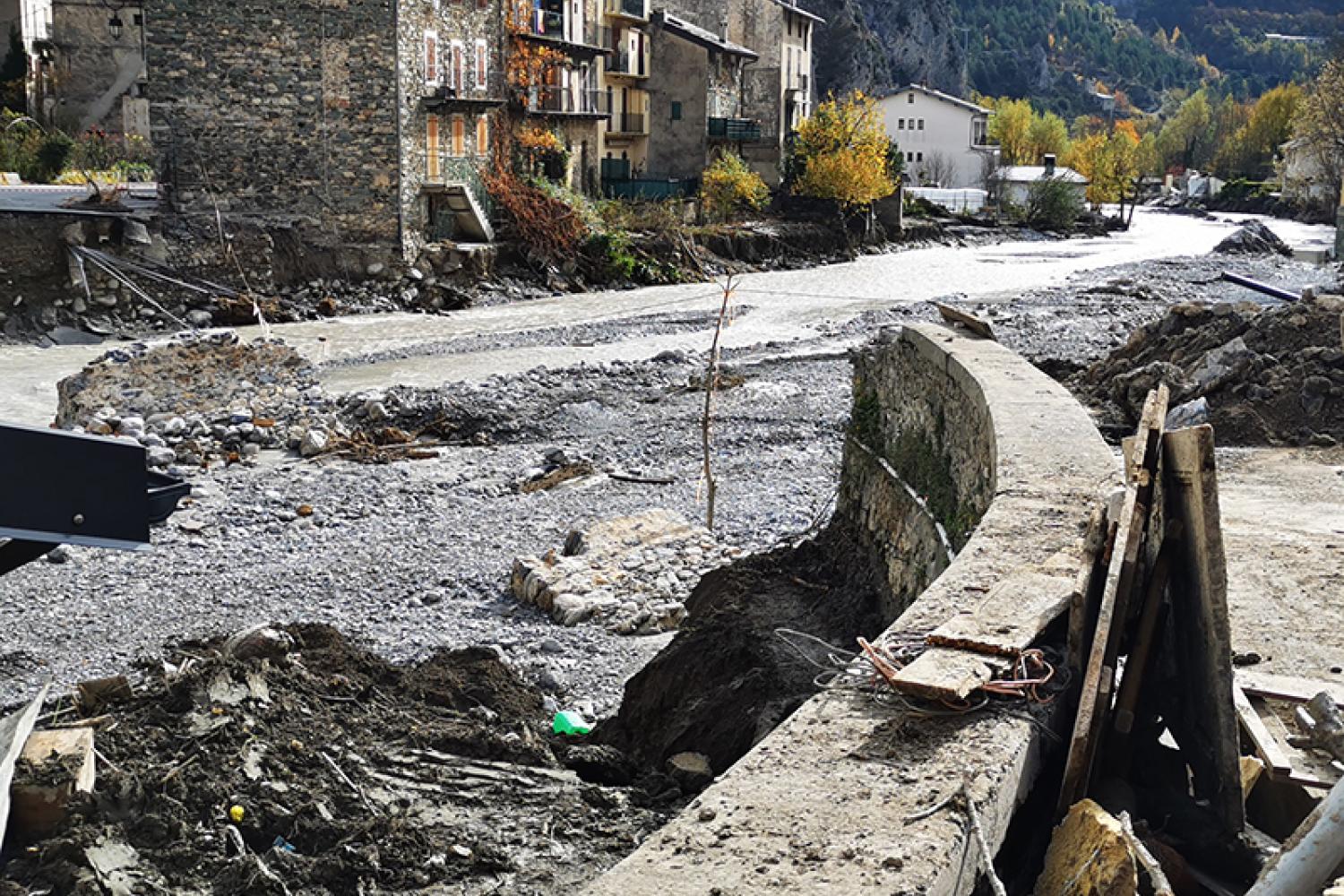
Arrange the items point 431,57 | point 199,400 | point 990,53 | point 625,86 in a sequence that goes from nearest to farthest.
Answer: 1. point 199,400
2. point 431,57
3. point 625,86
4. point 990,53

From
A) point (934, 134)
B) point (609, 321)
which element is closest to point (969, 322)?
point (609, 321)

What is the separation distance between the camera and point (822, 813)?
3.96m

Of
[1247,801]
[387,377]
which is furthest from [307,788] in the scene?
[387,377]

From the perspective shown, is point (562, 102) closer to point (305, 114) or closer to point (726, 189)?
point (726, 189)

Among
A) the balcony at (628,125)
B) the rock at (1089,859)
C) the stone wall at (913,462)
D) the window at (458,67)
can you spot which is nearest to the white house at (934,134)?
the balcony at (628,125)

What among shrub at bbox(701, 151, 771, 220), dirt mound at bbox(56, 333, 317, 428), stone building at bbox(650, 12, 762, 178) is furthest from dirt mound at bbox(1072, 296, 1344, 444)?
stone building at bbox(650, 12, 762, 178)

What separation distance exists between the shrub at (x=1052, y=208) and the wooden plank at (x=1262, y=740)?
75.3 metres

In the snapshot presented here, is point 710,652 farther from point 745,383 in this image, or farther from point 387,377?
point 387,377

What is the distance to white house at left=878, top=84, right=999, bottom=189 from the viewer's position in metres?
91.8

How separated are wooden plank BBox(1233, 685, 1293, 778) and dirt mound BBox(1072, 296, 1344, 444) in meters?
7.55

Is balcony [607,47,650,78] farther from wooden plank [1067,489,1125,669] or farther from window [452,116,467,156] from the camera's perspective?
wooden plank [1067,489,1125,669]

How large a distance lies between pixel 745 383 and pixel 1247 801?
19.8 metres

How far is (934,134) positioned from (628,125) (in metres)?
43.3

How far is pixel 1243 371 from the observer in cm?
1442
